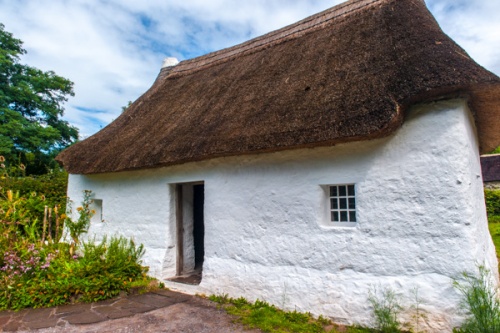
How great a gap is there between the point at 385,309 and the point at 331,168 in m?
1.86

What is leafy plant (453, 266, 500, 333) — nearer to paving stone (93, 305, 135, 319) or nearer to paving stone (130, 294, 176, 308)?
paving stone (130, 294, 176, 308)

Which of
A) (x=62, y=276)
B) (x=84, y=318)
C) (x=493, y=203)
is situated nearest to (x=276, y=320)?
(x=84, y=318)

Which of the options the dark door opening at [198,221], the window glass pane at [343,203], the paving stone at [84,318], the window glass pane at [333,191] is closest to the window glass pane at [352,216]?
the window glass pane at [343,203]

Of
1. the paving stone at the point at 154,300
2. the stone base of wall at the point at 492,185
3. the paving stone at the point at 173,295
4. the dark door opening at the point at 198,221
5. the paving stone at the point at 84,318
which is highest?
the stone base of wall at the point at 492,185

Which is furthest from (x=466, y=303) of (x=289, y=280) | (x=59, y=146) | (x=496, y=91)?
(x=59, y=146)

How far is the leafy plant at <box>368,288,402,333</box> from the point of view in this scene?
3842 millimetres

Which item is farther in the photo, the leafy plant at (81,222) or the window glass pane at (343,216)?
the leafy plant at (81,222)

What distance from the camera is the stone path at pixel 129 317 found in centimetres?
442

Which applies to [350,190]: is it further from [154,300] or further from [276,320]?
[154,300]

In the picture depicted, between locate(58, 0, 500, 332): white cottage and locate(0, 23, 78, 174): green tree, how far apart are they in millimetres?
10564

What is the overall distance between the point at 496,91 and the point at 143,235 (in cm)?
645

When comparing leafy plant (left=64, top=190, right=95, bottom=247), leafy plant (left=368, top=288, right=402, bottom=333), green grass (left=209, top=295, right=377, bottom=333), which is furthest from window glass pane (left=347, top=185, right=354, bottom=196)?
leafy plant (left=64, top=190, right=95, bottom=247)

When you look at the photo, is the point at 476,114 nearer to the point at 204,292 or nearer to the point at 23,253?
the point at 204,292

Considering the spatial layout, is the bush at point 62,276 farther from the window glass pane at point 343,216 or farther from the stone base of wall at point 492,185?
the stone base of wall at point 492,185
